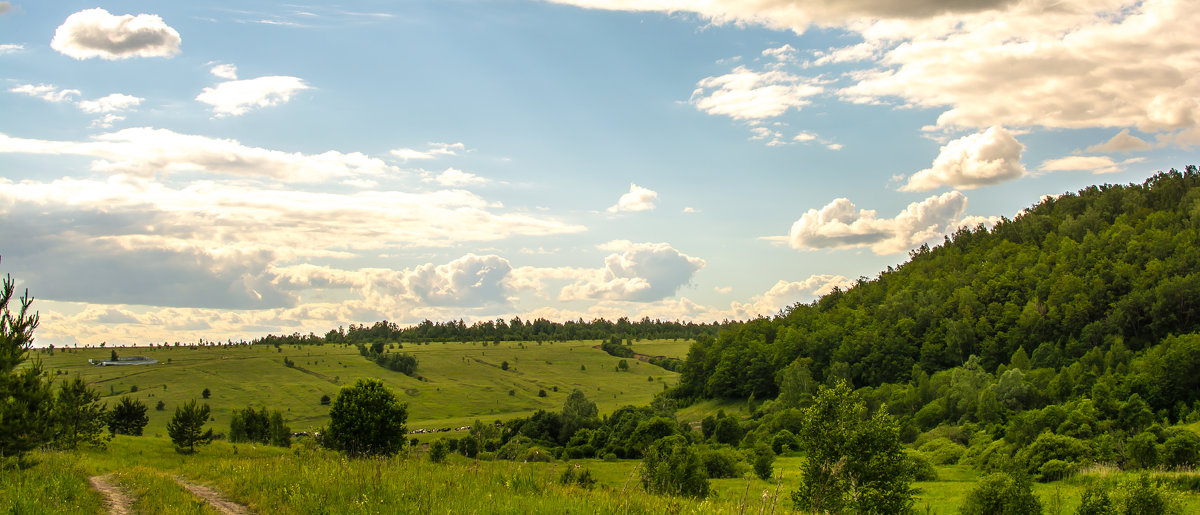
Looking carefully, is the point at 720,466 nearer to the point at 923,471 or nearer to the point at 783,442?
the point at 923,471

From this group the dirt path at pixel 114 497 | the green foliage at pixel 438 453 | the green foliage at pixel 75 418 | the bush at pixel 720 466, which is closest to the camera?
the dirt path at pixel 114 497

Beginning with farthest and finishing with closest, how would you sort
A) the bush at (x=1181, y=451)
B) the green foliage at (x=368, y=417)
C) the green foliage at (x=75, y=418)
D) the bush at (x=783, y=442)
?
the bush at (x=783, y=442) < the green foliage at (x=368, y=417) < the bush at (x=1181, y=451) < the green foliage at (x=75, y=418)

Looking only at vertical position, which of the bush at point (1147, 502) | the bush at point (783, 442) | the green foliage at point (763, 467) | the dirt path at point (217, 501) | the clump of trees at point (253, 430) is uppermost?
the dirt path at point (217, 501)

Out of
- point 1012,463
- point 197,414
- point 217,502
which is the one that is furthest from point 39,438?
point 1012,463

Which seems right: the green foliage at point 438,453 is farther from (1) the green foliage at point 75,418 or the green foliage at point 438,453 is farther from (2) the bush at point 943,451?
(2) the bush at point 943,451

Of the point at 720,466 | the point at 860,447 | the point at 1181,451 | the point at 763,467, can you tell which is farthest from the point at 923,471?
the point at 860,447

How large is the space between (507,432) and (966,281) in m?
138

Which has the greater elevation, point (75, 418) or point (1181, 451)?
point (75, 418)

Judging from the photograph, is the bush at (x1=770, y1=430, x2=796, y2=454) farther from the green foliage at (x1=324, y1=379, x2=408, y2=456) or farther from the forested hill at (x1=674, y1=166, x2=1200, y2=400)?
the green foliage at (x1=324, y1=379, x2=408, y2=456)

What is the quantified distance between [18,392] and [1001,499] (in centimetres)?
5717

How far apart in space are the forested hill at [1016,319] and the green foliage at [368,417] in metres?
113

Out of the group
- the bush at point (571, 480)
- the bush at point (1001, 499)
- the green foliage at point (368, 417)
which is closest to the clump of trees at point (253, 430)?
the green foliage at point (368, 417)

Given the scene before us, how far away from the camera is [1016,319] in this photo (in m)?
165

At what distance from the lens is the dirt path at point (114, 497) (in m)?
16.6
